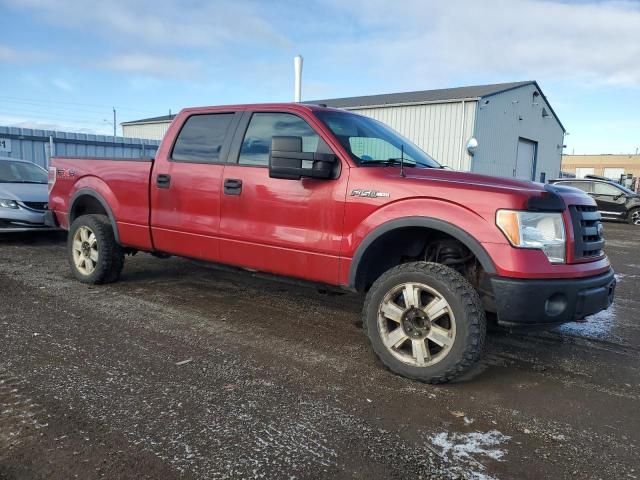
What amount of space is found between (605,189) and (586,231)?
16698mm

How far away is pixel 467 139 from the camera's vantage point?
20938mm

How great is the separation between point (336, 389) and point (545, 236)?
1648 millimetres

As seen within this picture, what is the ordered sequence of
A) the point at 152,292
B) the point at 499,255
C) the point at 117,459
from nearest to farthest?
1. the point at 117,459
2. the point at 499,255
3. the point at 152,292

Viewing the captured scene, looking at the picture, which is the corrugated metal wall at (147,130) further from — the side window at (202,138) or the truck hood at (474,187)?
the truck hood at (474,187)

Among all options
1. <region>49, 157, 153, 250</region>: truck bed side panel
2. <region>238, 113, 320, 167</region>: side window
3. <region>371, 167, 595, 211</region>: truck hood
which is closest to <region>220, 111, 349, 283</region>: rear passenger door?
<region>238, 113, 320, 167</region>: side window

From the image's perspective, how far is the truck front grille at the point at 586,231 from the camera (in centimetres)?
333

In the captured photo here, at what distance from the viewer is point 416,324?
137 inches

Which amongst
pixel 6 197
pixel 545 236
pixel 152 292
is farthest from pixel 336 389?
pixel 6 197

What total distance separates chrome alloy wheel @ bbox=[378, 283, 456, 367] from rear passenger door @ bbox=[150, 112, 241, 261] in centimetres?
181

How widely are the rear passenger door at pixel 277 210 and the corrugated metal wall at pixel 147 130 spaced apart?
2946 centimetres

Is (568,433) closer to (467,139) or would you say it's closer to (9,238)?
(9,238)

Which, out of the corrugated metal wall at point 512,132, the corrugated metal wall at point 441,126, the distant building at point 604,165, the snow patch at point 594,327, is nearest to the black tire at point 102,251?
the snow patch at point 594,327

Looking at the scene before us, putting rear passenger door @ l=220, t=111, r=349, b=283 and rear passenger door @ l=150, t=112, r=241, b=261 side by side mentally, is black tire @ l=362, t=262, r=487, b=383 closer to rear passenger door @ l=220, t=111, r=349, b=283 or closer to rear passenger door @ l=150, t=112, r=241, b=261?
rear passenger door @ l=220, t=111, r=349, b=283

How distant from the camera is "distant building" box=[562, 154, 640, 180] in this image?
74812 millimetres
